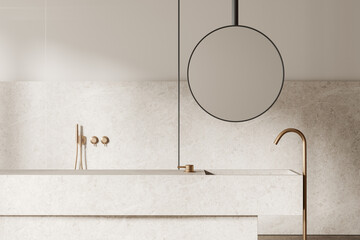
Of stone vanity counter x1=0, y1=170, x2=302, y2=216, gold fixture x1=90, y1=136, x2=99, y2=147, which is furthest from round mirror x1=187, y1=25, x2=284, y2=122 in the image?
gold fixture x1=90, y1=136, x2=99, y2=147

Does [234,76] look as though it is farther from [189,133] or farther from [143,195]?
[143,195]

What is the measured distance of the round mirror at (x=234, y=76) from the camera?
2500mm

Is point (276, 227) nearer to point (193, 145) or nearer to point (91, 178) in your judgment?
point (193, 145)

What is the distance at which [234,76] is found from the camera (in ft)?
8.39

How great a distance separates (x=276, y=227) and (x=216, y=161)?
71cm

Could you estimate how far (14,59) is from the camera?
3.28 meters

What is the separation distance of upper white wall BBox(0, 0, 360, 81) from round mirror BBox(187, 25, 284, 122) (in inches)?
28.4

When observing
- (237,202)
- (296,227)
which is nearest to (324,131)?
(296,227)

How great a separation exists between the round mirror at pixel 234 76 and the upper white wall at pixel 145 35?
72 centimetres

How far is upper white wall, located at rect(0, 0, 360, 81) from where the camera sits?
10.6ft

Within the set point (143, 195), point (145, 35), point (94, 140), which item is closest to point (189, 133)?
point (94, 140)

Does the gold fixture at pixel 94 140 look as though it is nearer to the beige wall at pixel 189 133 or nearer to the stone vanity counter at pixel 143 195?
the beige wall at pixel 189 133

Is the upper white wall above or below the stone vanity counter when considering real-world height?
above

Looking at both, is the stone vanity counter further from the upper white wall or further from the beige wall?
the upper white wall
